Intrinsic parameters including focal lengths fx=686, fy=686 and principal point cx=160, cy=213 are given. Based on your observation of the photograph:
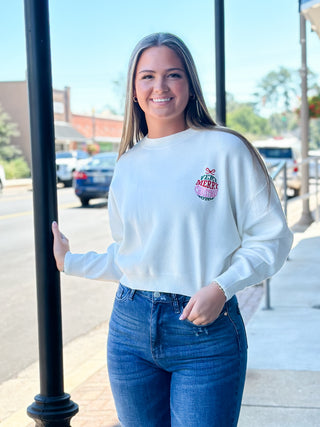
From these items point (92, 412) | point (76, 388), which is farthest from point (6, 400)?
point (92, 412)

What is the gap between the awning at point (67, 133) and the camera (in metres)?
46.9

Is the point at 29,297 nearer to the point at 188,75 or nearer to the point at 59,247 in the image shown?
the point at 59,247

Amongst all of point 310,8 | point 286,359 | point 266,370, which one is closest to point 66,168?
point 310,8

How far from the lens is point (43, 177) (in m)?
2.53

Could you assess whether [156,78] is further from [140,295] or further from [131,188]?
[140,295]

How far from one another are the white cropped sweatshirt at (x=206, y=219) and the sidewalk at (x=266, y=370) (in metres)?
1.88

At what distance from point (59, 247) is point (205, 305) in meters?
0.77

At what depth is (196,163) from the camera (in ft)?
6.42

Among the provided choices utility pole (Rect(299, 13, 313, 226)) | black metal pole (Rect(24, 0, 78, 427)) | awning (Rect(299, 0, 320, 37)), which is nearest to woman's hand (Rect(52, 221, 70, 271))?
black metal pole (Rect(24, 0, 78, 427))

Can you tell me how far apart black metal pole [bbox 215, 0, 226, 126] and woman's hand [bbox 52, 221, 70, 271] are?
2692mm

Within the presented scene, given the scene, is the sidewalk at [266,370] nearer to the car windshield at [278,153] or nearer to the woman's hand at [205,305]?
the woman's hand at [205,305]

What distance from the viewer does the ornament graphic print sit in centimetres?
192

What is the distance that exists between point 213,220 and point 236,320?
0.97ft

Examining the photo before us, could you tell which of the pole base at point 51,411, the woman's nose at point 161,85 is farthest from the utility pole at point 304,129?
the woman's nose at point 161,85
